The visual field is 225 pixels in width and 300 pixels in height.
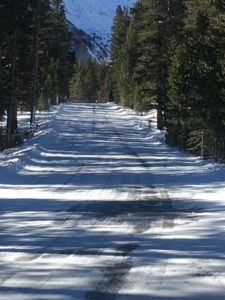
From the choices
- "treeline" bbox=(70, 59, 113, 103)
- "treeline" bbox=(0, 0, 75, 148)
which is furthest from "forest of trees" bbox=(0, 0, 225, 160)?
"treeline" bbox=(70, 59, 113, 103)

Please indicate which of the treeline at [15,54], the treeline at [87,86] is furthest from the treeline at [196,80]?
the treeline at [87,86]

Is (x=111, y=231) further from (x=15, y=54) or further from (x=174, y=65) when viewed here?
(x=15, y=54)

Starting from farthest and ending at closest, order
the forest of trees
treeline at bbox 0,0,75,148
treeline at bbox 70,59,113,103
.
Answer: treeline at bbox 70,59,113,103 < treeline at bbox 0,0,75,148 < the forest of trees

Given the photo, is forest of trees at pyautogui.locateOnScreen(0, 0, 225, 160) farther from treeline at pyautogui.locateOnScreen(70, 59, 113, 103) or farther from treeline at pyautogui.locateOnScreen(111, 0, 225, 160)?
treeline at pyautogui.locateOnScreen(70, 59, 113, 103)

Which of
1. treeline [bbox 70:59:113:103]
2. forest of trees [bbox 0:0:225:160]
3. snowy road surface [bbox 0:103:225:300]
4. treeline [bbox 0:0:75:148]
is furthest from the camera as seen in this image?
treeline [bbox 70:59:113:103]

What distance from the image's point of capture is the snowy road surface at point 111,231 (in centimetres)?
598

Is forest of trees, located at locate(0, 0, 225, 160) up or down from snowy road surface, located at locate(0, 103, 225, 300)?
up

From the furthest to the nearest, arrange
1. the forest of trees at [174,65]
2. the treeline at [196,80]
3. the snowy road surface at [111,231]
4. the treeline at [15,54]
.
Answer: the treeline at [15,54] → the forest of trees at [174,65] → the treeline at [196,80] → the snowy road surface at [111,231]

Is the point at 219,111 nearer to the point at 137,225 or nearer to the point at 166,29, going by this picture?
the point at 137,225

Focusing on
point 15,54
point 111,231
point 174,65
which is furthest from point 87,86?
point 111,231

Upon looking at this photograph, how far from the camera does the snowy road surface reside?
5.98 m

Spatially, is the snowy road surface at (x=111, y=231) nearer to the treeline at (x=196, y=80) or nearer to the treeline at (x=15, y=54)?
the treeline at (x=196, y=80)

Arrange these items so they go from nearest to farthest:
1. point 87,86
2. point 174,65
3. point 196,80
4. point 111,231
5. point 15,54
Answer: point 111,231, point 196,80, point 174,65, point 15,54, point 87,86

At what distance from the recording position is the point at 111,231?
8820 millimetres
